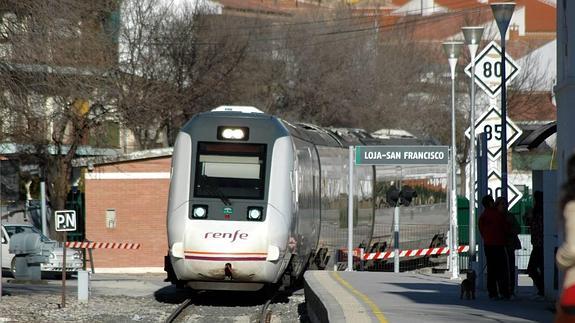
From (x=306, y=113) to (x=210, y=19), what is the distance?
628 centimetres

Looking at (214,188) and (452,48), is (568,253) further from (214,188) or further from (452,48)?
(452,48)

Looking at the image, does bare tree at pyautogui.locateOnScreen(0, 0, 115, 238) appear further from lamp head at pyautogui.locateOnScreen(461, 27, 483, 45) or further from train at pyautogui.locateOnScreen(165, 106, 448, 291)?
lamp head at pyautogui.locateOnScreen(461, 27, 483, 45)

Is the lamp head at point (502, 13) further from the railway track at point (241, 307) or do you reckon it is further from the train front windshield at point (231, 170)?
the railway track at point (241, 307)

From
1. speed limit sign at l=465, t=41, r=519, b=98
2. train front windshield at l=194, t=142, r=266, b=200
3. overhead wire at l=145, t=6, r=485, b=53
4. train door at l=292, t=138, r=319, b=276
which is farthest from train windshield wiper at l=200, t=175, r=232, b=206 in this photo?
overhead wire at l=145, t=6, r=485, b=53

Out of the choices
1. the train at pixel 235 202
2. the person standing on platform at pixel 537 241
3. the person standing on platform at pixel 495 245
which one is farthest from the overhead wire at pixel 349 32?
the person standing on platform at pixel 495 245

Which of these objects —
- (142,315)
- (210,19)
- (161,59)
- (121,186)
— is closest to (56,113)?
(121,186)

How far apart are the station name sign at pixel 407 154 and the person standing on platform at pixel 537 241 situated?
27.3 ft

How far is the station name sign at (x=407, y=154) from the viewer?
27.9 m

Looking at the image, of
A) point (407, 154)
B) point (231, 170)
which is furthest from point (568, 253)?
point (407, 154)

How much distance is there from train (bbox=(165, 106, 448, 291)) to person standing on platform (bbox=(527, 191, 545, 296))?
477 centimetres

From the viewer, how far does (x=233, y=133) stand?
74.9 ft

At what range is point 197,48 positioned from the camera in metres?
52.7

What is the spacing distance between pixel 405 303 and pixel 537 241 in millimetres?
3084

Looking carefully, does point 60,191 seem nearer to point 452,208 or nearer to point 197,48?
point 197,48
